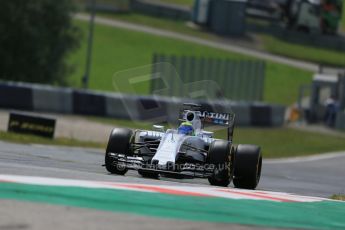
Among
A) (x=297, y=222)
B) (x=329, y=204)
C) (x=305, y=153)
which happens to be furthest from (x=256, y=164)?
(x=305, y=153)

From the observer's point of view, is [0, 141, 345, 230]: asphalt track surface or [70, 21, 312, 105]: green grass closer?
[0, 141, 345, 230]: asphalt track surface

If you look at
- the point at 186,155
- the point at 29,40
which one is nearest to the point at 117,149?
the point at 186,155

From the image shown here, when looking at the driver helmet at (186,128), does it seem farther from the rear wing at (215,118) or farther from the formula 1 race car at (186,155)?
the rear wing at (215,118)

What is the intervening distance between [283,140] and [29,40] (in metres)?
10.9

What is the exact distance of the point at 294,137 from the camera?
33.4 meters

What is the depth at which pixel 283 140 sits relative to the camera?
105ft

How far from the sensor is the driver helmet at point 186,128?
49.6 ft

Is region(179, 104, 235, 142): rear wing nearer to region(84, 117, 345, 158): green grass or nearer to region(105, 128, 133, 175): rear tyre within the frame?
region(105, 128, 133, 175): rear tyre

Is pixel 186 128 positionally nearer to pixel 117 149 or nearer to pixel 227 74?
pixel 117 149

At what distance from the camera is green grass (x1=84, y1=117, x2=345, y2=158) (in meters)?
28.1

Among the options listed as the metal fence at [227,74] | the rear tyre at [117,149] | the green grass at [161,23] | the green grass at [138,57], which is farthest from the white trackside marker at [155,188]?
the green grass at [161,23]

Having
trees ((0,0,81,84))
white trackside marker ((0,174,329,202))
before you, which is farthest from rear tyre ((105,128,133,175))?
trees ((0,0,81,84))

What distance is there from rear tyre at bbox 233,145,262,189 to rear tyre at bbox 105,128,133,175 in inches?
62.6

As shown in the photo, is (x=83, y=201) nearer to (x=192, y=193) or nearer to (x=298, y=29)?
(x=192, y=193)
